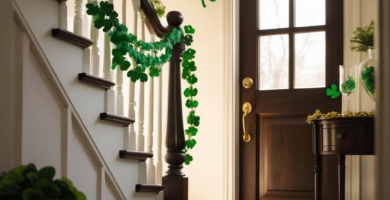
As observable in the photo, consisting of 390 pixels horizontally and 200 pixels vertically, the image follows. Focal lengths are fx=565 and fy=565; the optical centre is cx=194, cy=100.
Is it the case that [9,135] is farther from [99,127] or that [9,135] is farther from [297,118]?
[297,118]

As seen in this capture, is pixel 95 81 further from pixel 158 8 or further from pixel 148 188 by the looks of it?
pixel 158 8

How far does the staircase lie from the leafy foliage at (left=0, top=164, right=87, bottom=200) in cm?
65

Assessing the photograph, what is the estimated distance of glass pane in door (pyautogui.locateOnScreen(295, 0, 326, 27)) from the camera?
4.19 metres

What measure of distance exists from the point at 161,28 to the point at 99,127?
2.83 feet

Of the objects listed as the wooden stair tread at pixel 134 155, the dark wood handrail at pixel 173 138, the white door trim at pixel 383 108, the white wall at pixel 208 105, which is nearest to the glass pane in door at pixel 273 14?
the white wall at pixel 208 105

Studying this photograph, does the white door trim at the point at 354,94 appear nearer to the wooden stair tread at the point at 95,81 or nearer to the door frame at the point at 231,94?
the door frame at the point at 231,94

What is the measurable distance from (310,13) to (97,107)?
2294mm

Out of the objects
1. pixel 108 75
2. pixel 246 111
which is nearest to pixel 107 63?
pixel 108 75

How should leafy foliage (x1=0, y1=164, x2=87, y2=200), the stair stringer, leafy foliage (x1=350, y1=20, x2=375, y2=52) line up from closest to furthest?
leafy foliage (x1=0, y1=164, x2=87, y2=200) → the stair stringer → leafy foliage (x1=350, y1=20, x2=375, y2=52)

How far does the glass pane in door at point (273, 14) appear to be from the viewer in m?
4.30

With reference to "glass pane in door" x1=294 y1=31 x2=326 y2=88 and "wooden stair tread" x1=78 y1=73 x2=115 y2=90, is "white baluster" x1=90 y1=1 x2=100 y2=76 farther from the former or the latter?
"glass pane in door" x1=294 y1=31 x2=326 y2=88

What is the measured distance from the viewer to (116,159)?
8.48 feet

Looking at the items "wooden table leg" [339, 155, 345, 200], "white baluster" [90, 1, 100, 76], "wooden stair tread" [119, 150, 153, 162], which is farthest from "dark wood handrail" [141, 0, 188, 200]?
"wooden table leg" [339, 155, 345, 200]

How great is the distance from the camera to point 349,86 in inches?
143
